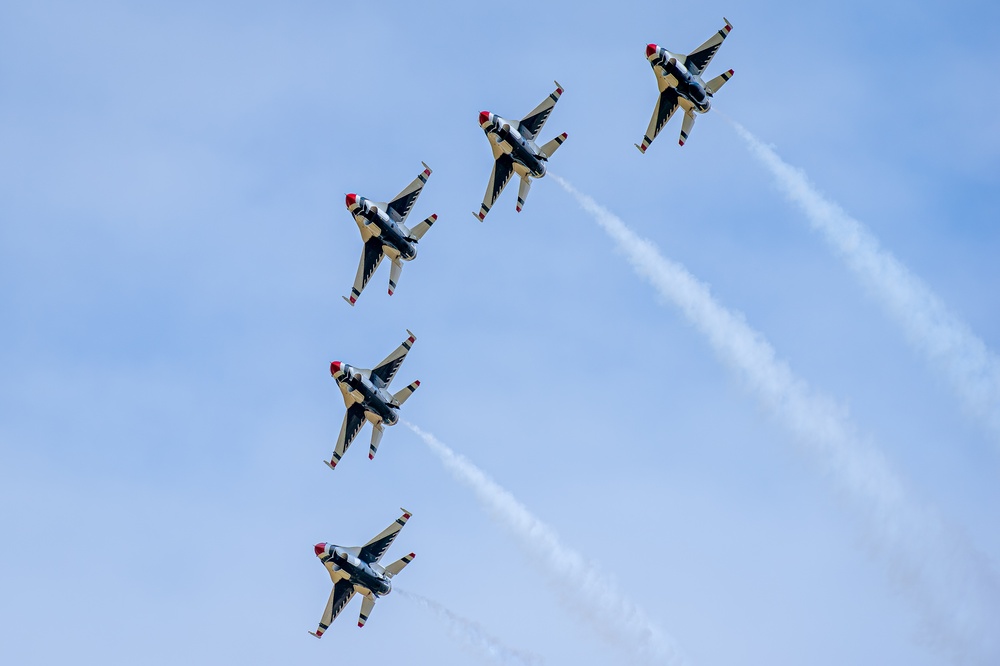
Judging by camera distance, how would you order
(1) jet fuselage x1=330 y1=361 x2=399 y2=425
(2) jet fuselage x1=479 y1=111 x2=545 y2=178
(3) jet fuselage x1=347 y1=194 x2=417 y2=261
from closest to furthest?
(2) jet fuselage x1=479 y1=111 x2=545 y2=178
(3) jet fuselage x1=347 y1=194 x2=417 y2=261
(1) jet fuselage x1=330 y1=361 x2=399 y2=425

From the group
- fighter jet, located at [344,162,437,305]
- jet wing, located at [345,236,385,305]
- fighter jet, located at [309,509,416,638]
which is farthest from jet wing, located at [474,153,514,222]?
fighter jet, located at [309,509,416,638]

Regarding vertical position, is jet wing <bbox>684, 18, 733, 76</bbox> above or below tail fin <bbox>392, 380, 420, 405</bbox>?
above

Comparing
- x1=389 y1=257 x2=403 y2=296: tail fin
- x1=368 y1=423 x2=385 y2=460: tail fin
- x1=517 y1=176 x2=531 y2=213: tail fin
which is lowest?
x1=368 y1=423 x2=385 y2=460: tail fin

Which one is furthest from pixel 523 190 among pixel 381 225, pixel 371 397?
pixel 371 397

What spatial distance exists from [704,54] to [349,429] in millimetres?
38308

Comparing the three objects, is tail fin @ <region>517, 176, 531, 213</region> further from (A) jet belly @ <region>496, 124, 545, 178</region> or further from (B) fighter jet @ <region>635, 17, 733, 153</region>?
(B) fighter jet @ <region>635, 17, 733, 153</region>

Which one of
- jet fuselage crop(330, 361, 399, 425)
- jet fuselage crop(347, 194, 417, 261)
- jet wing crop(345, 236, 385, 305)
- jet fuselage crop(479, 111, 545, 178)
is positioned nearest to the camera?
jet fuselage crop(479, 111, 545, 178)

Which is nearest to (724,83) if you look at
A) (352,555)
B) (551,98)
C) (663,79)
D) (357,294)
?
(663,79)

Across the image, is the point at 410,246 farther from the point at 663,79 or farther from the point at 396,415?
the point at 663,79

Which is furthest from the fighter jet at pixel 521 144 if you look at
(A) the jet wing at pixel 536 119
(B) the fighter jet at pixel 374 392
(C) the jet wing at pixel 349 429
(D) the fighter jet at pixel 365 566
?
(D) the fighter jet at pixel 365 566

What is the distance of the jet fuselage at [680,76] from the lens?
13075 cm

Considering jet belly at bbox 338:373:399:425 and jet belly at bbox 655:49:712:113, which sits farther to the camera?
jet belly at bbox 338:373:399:425

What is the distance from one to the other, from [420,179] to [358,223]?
562 cm

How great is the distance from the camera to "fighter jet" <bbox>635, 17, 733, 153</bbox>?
429 ft
